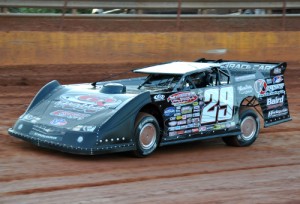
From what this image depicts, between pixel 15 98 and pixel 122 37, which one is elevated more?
pixel 122 37

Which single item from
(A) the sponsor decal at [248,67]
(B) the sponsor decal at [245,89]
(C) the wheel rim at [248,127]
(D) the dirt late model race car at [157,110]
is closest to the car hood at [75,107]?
(D) the dirt late model race car at [157,110]

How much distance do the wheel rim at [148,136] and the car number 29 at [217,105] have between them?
3.27 feet

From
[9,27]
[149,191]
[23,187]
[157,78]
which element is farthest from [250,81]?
[9,27]

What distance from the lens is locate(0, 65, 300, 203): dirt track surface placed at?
7.51 metres

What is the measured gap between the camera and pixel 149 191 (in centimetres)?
778

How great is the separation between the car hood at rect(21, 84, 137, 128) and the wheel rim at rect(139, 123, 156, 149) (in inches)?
18.8

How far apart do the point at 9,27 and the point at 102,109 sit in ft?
29.1

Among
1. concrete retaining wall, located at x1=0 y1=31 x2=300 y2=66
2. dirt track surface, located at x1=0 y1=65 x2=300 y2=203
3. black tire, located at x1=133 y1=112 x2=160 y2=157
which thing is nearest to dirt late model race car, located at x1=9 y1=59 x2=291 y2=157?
black tire, located at x1=133 y1=112 x2=160 y2=157

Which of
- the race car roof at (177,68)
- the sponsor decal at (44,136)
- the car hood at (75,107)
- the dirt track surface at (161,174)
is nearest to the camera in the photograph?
the dirt track surface at (161,174)

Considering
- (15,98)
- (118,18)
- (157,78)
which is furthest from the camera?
(118,18)

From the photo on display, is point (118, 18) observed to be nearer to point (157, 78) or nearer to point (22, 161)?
point (157, 78)

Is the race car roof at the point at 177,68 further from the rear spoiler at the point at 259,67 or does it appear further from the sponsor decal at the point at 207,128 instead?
the sponsor decal at the point at 207,128

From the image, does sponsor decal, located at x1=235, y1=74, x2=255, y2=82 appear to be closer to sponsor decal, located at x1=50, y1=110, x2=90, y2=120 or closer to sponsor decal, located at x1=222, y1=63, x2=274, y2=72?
sponsor decal, located at x1=222, y1=63, x2=274, y2=72

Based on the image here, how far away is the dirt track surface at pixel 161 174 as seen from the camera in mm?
7512
